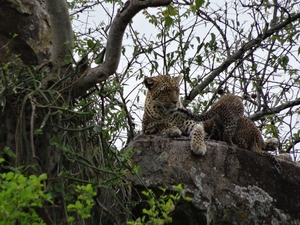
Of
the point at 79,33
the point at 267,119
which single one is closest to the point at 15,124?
the point at 79,33

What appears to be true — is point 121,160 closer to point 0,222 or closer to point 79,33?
point 0,222

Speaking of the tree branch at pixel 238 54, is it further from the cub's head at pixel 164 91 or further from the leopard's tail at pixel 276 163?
the leopard's tail at pixel 276 163

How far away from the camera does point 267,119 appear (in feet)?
36.4

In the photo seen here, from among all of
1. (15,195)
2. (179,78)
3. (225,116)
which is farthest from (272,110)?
(15,195)

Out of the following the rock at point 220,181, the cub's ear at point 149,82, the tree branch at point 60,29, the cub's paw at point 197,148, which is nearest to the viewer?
the tree branch at point 60,29

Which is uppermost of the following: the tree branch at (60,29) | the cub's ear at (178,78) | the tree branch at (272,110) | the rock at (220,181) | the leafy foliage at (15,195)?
the cub's ear at (178,78)

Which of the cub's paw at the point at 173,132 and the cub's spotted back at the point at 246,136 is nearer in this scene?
the cub's spotted back at the point at 246,136

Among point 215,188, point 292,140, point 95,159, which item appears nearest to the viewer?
point 95,159

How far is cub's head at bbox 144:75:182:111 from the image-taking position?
32.2 feet

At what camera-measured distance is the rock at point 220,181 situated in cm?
705

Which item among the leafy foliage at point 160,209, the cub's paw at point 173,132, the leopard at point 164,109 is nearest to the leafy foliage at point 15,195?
the leafy foliage at point 160,209

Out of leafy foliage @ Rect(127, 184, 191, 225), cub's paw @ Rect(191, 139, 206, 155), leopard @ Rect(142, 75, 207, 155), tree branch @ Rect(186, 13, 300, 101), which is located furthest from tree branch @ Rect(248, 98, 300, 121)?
leafy foliage @ Rect(127, 184, 191, 225)

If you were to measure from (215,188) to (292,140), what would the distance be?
11.1ft

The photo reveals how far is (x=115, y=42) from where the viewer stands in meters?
5.89
